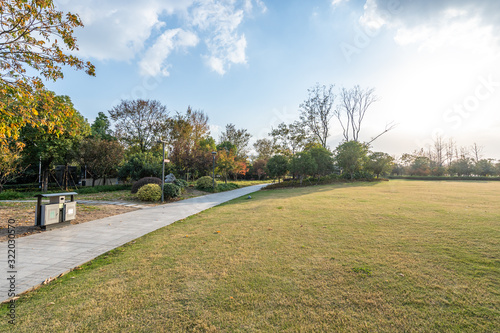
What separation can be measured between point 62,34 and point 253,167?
3413 centimetres

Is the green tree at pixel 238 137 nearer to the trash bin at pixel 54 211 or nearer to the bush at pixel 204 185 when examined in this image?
the bush at pixel 204 185

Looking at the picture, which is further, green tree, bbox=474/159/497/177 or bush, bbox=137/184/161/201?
green tree, bbox=474/159/497/177

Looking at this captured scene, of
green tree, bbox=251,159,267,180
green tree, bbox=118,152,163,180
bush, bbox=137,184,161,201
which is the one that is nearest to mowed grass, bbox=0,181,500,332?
bush, bbox=137,184,161,201

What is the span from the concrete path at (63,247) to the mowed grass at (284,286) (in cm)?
37

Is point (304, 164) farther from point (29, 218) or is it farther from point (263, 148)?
point (263, 148)

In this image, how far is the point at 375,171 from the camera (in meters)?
28.3

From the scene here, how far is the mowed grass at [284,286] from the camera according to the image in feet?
7.00

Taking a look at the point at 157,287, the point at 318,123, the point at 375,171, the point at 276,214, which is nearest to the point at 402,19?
the point at 276,214

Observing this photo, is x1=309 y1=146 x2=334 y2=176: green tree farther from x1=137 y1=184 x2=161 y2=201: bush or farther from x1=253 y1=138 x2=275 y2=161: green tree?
x1=253 y1=138 x2=275 y2=161: green tree

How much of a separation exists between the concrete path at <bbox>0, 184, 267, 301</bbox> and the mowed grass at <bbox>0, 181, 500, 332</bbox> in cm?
37

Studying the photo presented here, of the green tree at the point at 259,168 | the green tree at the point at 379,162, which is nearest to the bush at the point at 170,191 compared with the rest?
the green tree at the point at 379,162

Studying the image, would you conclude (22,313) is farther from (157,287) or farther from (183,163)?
(183,163)

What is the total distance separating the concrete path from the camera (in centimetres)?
315

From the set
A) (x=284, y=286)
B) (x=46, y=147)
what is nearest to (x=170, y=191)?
(x=284, y=286)
